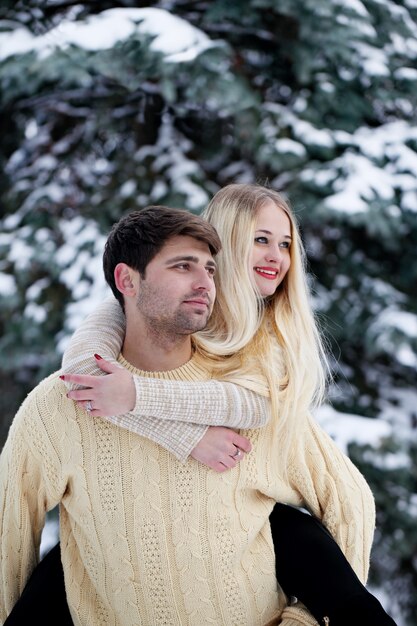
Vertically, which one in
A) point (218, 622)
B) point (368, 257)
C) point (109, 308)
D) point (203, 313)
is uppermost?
point (203, 313)

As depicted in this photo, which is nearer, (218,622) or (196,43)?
(218,622)

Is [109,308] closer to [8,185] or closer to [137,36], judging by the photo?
[137,36]

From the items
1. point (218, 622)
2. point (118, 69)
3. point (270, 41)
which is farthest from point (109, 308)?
point (270, 41)

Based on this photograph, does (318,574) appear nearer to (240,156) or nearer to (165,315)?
(165,315)

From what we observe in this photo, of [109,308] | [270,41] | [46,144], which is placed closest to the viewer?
[109,308]

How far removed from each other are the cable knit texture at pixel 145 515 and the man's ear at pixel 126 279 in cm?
24

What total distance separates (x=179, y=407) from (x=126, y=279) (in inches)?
14.8

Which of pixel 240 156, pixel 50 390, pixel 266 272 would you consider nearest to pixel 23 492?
pixel 50 390

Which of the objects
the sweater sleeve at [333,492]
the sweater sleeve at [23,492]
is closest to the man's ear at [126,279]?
the sweater sleeve at [23,492]

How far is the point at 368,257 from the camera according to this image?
500 cm

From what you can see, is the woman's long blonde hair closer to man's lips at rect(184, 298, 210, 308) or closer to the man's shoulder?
man's lips at rect(184, 298, 210, 308)

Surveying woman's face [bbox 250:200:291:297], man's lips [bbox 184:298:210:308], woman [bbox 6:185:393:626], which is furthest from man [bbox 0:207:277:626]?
woman's face [bbox 250:200:291:297]

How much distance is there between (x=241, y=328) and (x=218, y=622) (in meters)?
0.75

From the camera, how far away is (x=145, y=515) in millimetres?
2055
